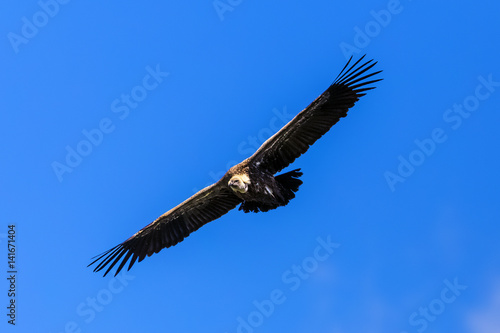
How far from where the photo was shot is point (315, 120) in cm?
1462

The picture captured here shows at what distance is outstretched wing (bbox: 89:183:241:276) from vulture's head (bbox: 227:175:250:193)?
3.89 ft

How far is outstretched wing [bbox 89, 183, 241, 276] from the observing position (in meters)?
16.0

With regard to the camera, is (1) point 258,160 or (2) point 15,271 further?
(2) point 15,271

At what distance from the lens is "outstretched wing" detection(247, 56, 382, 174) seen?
1448 cm

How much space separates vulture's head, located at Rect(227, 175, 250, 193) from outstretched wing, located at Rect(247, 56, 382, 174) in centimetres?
40

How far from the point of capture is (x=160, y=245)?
53.1 ft

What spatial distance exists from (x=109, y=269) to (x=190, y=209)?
2.18 metres

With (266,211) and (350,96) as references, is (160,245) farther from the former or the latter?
(350,96)

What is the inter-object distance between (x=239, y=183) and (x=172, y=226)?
2.44m

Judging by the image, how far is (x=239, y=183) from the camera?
1460cm

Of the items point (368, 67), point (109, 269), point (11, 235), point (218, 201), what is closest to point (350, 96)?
point (368, 67)

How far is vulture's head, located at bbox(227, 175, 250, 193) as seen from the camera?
1459 cm

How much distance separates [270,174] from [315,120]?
1.45 meters

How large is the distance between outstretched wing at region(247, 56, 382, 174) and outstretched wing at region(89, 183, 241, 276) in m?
1.61
